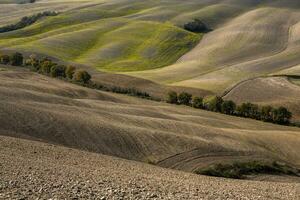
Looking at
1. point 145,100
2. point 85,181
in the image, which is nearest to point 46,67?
point 145,100

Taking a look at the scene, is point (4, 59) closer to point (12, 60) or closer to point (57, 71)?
point (12, 60)

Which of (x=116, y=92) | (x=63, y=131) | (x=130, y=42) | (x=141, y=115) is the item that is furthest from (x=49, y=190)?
(x=130, y=42)

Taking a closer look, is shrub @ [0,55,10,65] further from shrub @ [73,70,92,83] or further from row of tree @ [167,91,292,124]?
row of tree @ [167,91,292,124]

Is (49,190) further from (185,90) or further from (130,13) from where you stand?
(130,13)

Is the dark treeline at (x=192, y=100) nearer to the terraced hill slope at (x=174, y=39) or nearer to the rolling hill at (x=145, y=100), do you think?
the rolling hill at (x=145, y=100)

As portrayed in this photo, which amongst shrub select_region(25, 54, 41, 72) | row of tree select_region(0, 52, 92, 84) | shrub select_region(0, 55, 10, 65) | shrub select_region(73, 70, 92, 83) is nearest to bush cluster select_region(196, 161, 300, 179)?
shrub select_region(73, 70, 92, 83)

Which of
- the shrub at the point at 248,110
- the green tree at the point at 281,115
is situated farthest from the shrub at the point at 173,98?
the green tree at the point at 281,115
